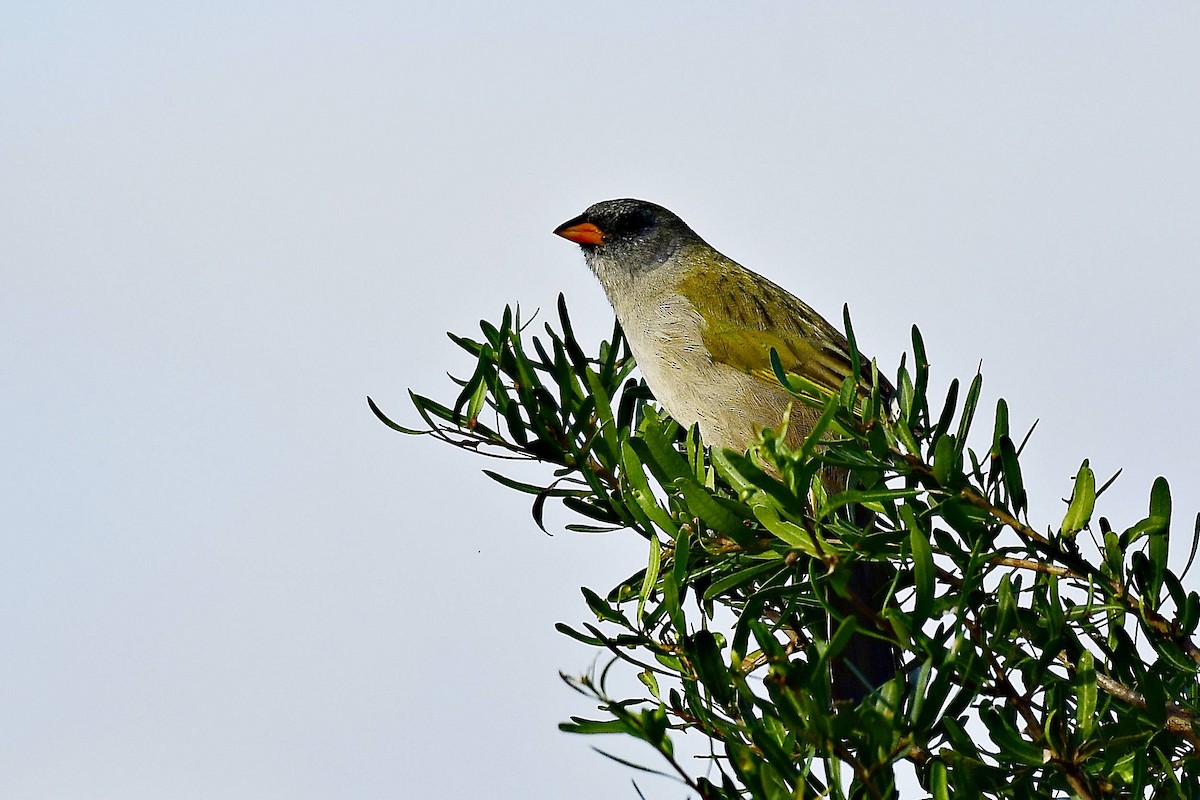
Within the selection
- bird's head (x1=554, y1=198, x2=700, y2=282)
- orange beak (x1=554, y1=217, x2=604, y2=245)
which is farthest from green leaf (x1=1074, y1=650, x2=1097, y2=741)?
orange beak (x1=554, y1=217, x2=604, y2=245)

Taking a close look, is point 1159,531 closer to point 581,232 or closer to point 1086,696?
point 1086,696

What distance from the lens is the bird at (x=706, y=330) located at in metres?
4.37

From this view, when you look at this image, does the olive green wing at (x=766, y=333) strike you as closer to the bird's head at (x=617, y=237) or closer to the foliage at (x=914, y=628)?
the bird's head at (x=617, y=237)

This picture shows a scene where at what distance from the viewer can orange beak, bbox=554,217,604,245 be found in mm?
5434

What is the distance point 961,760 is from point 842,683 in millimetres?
1466

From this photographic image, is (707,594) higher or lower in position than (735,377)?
lower

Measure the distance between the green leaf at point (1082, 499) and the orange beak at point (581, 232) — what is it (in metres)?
3.55

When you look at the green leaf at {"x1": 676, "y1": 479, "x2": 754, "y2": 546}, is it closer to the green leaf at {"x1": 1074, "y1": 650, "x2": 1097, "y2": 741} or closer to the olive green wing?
the green leaf at {"x1": 1074, "y1": 650, "x2": 1097, "y2": 741}

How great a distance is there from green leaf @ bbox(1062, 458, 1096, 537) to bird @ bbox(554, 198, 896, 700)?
1723 mm

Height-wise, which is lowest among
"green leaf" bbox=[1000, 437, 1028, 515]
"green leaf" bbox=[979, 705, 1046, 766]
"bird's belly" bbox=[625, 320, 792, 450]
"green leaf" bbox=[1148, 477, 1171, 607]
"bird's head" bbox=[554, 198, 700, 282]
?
"green leaf" bbox=[979, 705, 1046, 766]

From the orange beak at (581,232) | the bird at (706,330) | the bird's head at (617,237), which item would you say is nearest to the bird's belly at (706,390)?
the bird at (706,330)

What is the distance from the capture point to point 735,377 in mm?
4547

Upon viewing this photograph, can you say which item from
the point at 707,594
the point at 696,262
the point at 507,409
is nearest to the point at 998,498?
the point at 707,594

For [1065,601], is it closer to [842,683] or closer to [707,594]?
[707,594]
